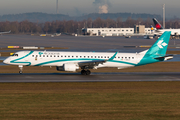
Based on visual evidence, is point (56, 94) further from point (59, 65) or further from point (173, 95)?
point (59, 65)

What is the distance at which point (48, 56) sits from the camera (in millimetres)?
45219

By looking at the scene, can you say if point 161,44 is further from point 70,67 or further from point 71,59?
point 70,67

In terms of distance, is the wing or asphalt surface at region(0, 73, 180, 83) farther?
the wing

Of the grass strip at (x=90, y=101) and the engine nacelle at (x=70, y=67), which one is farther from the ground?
the engine nacelle at (x=70, y=67)

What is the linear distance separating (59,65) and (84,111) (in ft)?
77.3

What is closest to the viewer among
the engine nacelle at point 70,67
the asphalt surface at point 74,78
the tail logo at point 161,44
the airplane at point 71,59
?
the asphalt surface at point 74,78

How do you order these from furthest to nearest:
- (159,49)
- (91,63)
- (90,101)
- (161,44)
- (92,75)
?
(161,44) → (159,49) → (92,75) → (91,63) → (90,101)

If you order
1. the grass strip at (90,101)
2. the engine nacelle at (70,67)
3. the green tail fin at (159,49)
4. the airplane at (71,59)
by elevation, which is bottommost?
the grass strip at (90,101)

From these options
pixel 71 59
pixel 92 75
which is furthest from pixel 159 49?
pixel 71 59

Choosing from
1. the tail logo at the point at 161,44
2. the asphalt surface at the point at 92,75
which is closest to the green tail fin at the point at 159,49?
the tail logo at the point at 161,44

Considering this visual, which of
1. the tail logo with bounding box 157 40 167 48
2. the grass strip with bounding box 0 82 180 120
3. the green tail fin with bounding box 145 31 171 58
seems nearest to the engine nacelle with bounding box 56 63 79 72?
the grass strip with bounding box 0 82 180 120

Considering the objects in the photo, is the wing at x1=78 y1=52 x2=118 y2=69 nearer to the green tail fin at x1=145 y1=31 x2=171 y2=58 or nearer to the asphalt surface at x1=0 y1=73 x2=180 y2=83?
the asphalt surface at x1=0 y1=73 x2=180 y2=83

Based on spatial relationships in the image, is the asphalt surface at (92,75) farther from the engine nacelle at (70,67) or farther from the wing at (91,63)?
the wing at (91,63)

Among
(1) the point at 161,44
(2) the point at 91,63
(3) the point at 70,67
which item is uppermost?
(1) the point at 161,44
